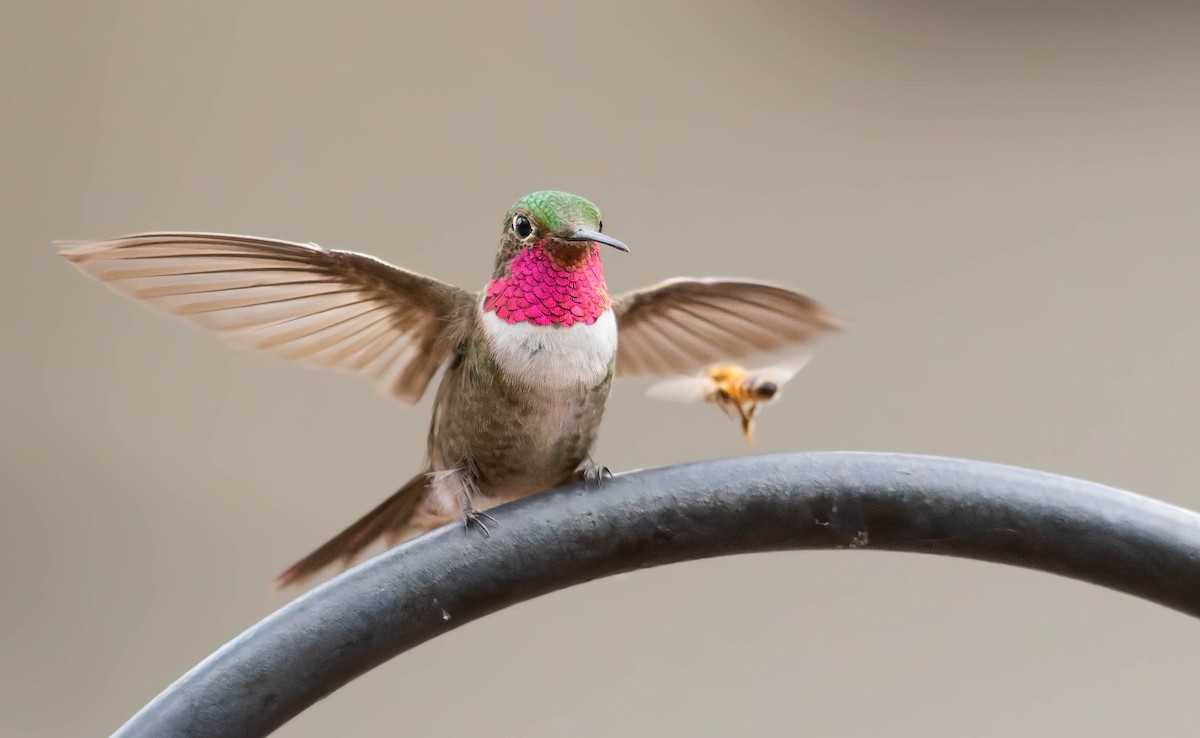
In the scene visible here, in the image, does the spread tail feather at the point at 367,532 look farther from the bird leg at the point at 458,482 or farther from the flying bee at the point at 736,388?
the flying bee at the point at 736,388

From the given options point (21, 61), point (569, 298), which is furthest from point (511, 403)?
point (21, 61)

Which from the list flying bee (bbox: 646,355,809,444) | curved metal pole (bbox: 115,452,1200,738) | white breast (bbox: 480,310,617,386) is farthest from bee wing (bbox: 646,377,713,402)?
curved metal pole (bbox: 115,452,1200,738)

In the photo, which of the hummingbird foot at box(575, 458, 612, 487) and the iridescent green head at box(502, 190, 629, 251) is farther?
the iridescent green head at box(502, 190, 629, 251)

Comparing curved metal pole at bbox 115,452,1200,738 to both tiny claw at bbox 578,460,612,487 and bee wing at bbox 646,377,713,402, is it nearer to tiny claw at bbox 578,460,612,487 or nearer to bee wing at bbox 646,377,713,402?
tiny claw at bbox 578,460,612,487

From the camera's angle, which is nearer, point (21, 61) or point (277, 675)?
point (277, 675)

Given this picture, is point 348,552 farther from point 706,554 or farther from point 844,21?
point 844,21

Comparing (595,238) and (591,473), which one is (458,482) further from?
(595,238)
